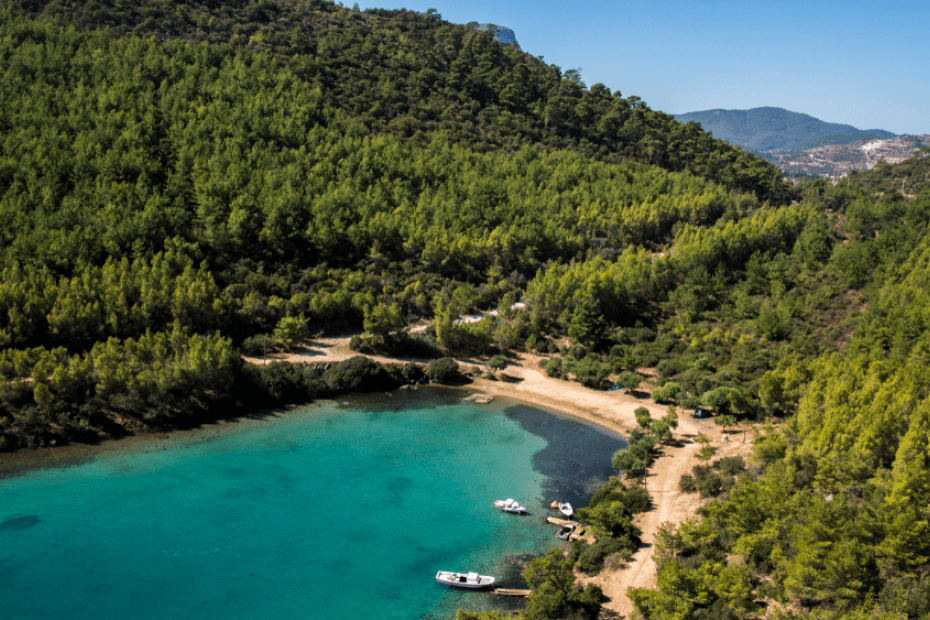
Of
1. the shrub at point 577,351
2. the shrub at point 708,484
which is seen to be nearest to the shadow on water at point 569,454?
the shrub at point 708,484

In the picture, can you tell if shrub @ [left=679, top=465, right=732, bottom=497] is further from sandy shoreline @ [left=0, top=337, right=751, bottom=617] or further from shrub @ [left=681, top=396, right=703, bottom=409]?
shrub @ [left=681, top=396, right=703, bottom=409]

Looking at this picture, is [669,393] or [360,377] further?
[360,377]

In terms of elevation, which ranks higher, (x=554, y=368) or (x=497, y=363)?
(x=554, y=368)

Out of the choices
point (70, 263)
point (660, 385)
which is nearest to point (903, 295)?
point (660, 385)

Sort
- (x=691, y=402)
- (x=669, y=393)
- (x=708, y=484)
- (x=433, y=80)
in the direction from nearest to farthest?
(x=708, y=484) → (x=691, y=402) → (x=669, y=393) → (x=433, y=80)

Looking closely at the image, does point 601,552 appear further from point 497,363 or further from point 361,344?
point 361,344

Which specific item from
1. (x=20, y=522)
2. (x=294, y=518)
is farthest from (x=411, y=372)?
(x=20, y=522)
